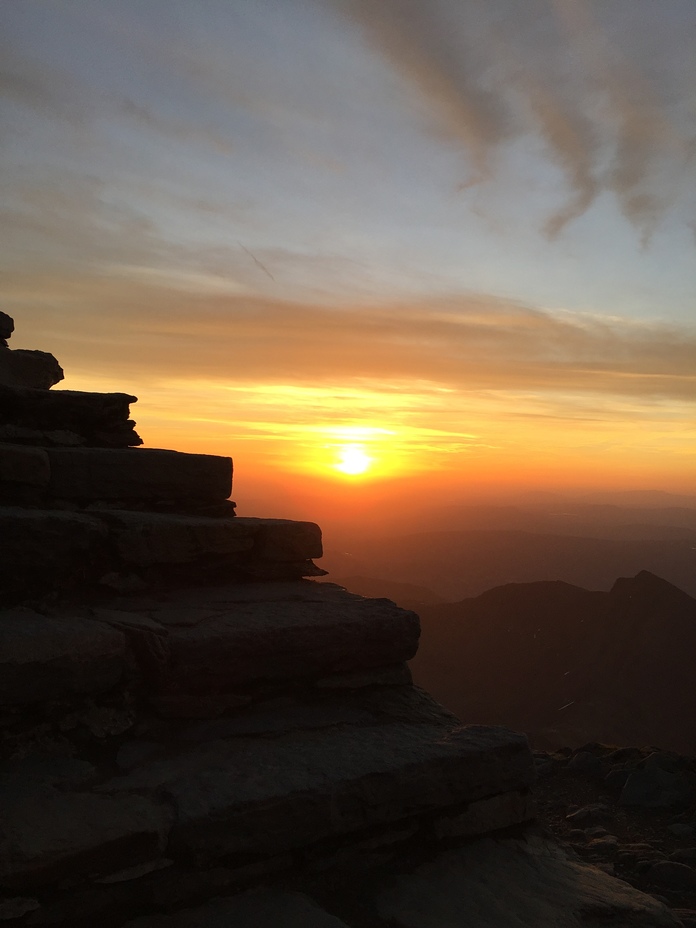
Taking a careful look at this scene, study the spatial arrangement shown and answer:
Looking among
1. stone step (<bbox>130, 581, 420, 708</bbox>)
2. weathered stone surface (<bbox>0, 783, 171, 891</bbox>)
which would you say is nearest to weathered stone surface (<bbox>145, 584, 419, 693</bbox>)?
stone step (<bbox>130, 581, 420, 708</bbox>)

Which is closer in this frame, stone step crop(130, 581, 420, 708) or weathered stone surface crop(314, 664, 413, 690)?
stone step crop(130, 581, 420, 708)

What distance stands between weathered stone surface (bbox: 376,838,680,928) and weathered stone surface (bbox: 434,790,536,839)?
0.35ft

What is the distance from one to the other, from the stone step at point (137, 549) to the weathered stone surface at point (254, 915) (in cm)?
254

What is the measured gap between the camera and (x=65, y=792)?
3.65m

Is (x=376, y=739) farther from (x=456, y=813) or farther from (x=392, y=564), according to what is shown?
(x=392, y=564)

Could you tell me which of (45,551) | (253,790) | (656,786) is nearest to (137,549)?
(45,551)

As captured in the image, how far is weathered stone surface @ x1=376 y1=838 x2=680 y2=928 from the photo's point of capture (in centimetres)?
374

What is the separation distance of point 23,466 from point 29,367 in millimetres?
3710

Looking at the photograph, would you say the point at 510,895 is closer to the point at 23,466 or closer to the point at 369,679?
the point at 369,679

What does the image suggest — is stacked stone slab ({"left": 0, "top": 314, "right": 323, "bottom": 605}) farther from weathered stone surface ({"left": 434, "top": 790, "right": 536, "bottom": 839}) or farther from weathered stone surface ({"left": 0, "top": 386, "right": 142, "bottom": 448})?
weathered stone surface ({"left": 434, "top": 790, "right": 536, "bottom": 839})

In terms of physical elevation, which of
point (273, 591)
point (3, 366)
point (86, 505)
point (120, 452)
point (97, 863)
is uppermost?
point (3, 366)

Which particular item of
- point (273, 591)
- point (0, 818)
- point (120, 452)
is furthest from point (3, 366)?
point (0, 818)

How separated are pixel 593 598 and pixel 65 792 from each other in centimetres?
5843

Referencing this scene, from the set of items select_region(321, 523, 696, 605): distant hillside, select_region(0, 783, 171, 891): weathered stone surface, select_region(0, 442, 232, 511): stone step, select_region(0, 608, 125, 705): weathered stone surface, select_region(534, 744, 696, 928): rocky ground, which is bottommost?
select_region(321, 523, 696, 605): distant hillside
